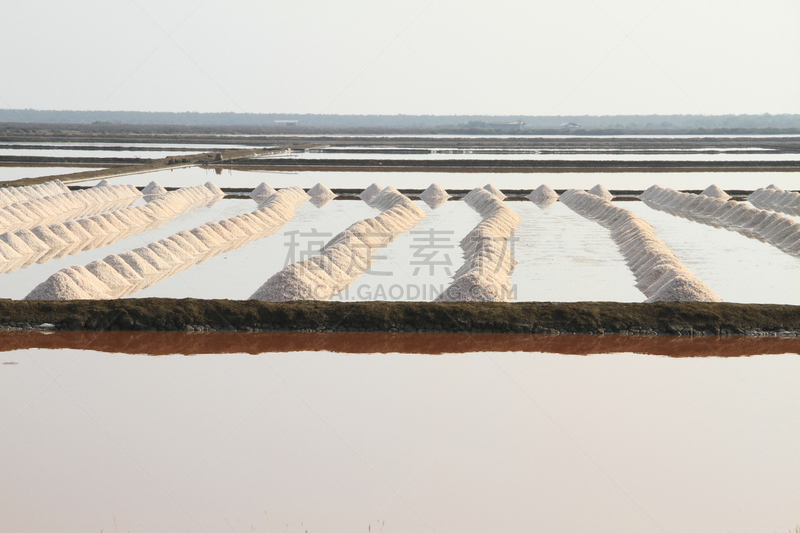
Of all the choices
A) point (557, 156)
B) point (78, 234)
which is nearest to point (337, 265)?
point (78, 234)

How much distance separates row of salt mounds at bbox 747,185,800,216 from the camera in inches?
736

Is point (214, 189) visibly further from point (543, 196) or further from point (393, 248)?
point (393, 248)

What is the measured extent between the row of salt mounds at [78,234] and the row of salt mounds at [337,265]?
4436 mm

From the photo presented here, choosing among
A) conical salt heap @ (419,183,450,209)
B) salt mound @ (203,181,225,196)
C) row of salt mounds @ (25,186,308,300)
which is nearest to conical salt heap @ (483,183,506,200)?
conical salt heap @ (419,183,450,209)

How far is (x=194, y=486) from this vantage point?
4.94 m

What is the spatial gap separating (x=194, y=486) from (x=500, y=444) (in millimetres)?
2249

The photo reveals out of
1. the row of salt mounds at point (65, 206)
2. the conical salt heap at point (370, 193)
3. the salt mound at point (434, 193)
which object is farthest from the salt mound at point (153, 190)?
the salt mound at point (434, 193)

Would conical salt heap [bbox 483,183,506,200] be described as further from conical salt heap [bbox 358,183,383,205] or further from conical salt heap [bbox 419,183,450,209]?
conical salt heap [bbox 358,183,383,205]

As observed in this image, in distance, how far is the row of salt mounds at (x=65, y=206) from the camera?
50.1 ft

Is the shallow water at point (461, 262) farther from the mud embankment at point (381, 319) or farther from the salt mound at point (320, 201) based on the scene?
the salt mound at point (320, 201)

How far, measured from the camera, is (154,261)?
11.2m

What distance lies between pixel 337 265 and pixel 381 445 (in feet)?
17.7

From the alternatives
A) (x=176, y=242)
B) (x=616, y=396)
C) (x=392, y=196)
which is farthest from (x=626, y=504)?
(x=392, y=196)

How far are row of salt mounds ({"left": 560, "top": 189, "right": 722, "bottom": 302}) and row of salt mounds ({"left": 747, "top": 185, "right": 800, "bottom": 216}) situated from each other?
449cm
